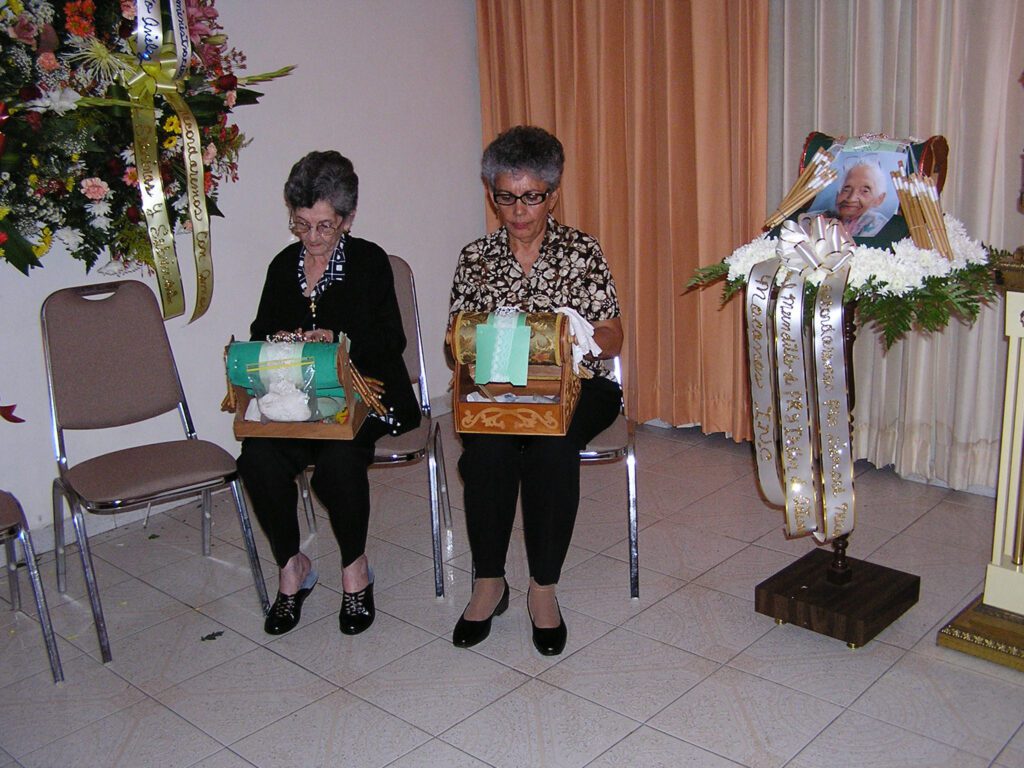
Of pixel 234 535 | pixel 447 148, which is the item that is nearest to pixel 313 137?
pixel 447 148

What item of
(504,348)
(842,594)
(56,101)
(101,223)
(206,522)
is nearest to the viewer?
(504,348)

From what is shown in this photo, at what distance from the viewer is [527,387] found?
7.75ft

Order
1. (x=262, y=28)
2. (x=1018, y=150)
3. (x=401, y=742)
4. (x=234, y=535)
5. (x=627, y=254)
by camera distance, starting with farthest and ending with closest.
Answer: (x=627, y=254) < (x=262, y=28) < (x=234, y=535) < (x=1018, y=150) < (x=401, y=742)

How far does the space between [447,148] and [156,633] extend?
2.50 m

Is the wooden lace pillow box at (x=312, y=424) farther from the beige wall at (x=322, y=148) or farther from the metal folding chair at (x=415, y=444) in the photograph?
the beige wall at (x=322, y=148)

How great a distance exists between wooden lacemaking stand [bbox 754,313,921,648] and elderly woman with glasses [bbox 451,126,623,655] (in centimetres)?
57

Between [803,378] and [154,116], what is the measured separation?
6.39 feet

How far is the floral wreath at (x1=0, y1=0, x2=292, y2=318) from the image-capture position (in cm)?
262

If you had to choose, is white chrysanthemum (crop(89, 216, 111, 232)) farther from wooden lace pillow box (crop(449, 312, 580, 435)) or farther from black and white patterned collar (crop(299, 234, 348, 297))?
wooden lace pillow box (crop(449, 312, 580, 435))

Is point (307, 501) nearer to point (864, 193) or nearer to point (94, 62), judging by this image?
point (94, 62)

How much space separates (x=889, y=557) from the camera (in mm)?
2828

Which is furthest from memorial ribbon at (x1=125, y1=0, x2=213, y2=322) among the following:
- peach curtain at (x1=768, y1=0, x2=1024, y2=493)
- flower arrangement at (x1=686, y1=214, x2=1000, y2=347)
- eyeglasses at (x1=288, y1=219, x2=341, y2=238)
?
peach curtain at (x1=768, y1=0, x2=1024, y2=493)

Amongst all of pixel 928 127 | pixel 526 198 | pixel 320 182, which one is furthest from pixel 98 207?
pixel 928 127

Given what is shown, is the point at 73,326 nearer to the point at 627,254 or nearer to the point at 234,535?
the point at 234,535
